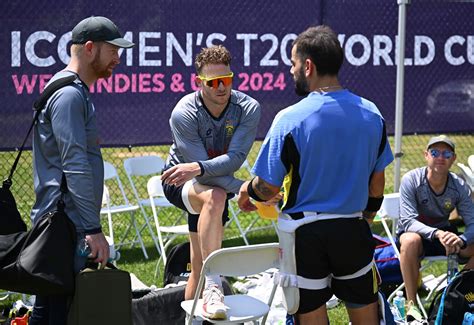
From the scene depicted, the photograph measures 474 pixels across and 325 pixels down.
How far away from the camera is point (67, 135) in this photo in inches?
153

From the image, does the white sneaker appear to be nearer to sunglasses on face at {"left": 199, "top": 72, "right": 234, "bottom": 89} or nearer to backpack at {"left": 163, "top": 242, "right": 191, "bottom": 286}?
sunglasses on face at {"left": 199, "top": 72, "right": 234, "bottom": 89}

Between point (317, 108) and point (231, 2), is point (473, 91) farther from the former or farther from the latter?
point (317, 108)

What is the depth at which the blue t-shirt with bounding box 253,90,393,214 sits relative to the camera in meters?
4.06

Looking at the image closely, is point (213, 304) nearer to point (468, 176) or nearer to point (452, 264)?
point (452, 264)

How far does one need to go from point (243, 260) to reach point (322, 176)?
0.85 metres

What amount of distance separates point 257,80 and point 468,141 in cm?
544

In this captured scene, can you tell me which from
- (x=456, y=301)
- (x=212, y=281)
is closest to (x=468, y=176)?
(x=456, y=301)

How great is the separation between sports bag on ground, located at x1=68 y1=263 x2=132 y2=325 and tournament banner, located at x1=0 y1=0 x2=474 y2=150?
11.7ft

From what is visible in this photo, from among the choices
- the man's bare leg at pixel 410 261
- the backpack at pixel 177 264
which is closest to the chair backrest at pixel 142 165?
the backpack at pixel 177 264

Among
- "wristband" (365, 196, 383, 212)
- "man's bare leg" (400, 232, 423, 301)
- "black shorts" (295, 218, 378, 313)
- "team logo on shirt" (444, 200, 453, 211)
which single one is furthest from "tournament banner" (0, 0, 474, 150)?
"black shorts" (295, 218, 378, 313)

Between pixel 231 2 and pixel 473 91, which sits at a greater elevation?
pixel 231 2

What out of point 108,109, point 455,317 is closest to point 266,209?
point 455,317

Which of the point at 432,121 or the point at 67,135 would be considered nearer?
the point at 67,135

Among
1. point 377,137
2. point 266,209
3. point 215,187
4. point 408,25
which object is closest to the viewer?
point 377,137
